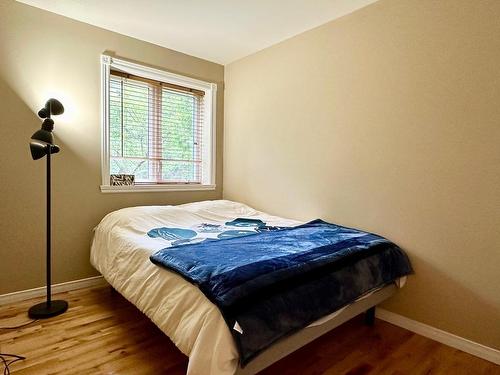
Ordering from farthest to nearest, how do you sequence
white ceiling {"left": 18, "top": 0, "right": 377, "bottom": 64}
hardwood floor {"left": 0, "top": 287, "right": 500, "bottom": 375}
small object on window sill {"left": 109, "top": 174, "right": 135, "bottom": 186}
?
small object on window sill {"left": 109, "top": 174, "right": 135, "bottom": 186}, white ceiling {"left": 18, "top": 0, "right": 377, "bottom": 64}, hardwood floor {"left": 0, "top": 287, "right": 500, "bottom": 375}

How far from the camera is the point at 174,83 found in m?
3.29

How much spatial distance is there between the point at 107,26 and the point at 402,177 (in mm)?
2846

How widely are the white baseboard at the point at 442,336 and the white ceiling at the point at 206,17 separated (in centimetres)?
241

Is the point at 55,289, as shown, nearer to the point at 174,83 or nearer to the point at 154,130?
the point at 154,130

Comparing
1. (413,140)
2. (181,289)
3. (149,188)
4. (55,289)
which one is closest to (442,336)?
(413,140)

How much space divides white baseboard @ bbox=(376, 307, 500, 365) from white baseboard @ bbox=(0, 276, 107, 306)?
2515mm

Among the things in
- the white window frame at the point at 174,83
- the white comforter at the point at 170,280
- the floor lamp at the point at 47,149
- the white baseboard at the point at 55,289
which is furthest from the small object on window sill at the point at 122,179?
the white baseboard at the point at 55,289

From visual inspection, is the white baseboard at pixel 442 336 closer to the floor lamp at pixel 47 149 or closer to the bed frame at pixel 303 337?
the bed frame at pixel 303 337

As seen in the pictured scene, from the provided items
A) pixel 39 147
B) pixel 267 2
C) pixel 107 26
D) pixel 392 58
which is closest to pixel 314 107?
pixel 392 58

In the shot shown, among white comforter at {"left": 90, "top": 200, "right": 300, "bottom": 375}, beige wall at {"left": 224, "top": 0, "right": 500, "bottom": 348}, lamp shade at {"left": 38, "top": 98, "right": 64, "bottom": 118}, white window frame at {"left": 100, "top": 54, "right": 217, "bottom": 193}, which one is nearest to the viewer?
white comforter at {"left": 90, "top": 200, "right": 300, "bottom": 375}

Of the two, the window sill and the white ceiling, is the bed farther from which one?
the white ceiling

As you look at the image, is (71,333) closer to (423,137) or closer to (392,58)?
(423,137)

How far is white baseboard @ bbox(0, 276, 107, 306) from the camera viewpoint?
2.39 meters

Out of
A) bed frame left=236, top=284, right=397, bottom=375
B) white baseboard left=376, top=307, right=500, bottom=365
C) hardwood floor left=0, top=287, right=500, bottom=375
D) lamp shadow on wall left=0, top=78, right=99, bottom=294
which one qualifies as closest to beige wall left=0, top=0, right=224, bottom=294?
lamp shadow on wall left=0, top=78, right=99, bottom=294
